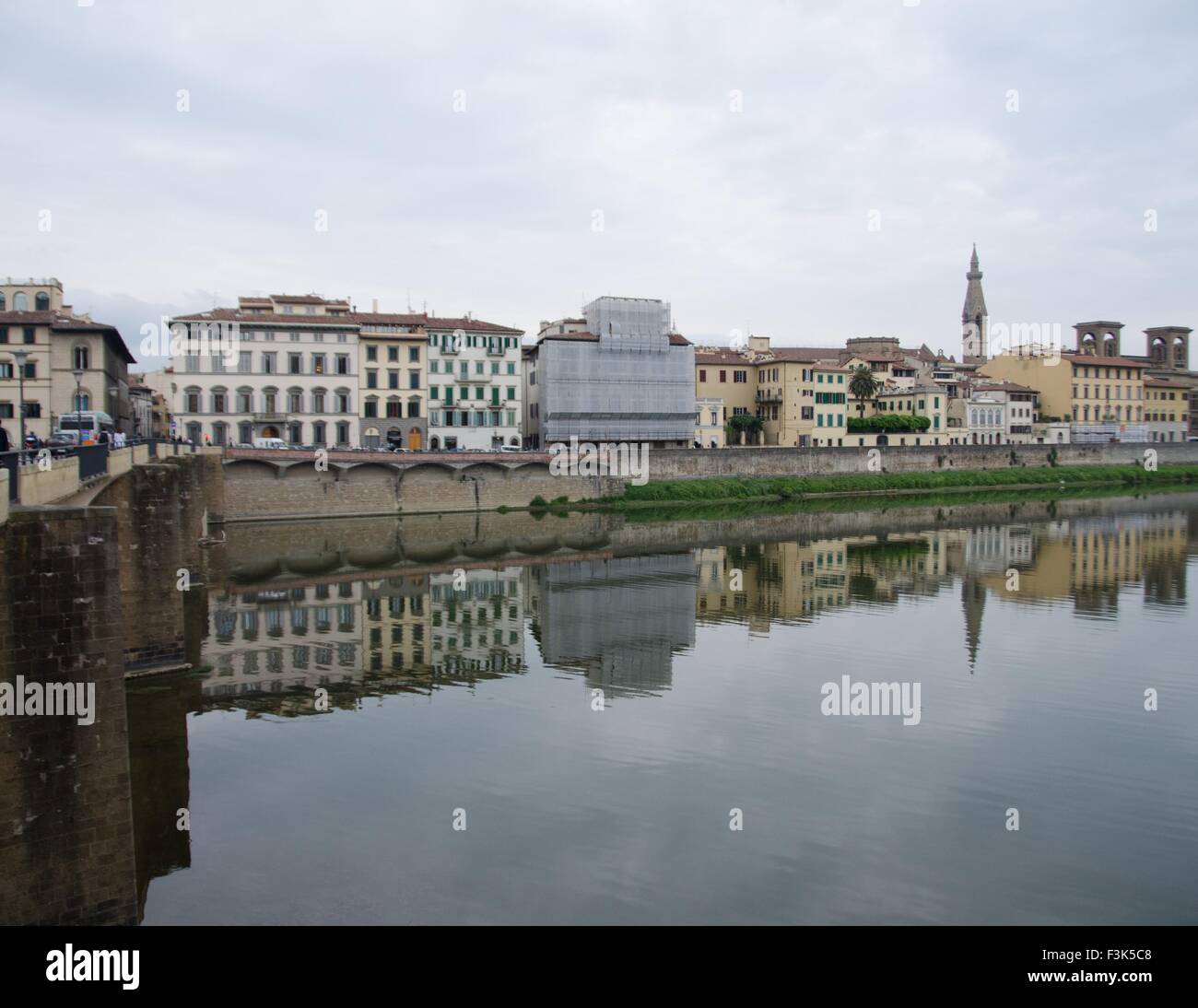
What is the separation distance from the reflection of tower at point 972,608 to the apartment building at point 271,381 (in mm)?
42899

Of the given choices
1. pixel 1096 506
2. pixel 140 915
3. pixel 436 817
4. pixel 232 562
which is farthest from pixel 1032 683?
pixel 1096 506

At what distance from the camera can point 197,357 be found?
61.9 meters

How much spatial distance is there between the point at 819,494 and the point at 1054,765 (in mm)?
58109

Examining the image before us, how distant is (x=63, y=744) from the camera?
36.2 ft

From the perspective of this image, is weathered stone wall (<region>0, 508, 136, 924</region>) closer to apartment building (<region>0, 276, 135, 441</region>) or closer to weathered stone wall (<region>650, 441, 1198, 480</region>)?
apartment building (<region>0, 276, 135, 441</region>)

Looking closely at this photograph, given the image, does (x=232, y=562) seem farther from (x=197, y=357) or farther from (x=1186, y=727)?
(x=1186, y=727)

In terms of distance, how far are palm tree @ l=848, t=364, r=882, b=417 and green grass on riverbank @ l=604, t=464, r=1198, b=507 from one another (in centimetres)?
→ 999

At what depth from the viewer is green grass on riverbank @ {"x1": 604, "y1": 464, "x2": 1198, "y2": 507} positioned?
6812 cm

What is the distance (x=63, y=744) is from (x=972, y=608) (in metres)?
26.7

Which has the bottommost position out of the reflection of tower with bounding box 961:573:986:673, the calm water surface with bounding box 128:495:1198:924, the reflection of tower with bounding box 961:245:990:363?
the calm water surface with bounding box 128:495:1198:924

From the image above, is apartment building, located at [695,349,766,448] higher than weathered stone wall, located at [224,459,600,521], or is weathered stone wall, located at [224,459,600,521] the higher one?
apartment building, located at [695,349,766,448]

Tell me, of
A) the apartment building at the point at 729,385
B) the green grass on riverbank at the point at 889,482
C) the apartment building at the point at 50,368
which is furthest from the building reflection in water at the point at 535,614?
the apartment building at the point at 729,385

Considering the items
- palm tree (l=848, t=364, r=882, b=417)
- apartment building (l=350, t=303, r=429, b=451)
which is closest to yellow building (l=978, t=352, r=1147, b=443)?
palm tree (l=848, t=364, r=882, b=417)

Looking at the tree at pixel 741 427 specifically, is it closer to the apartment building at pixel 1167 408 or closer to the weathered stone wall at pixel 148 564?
the apartment building at pixel 1167 408
